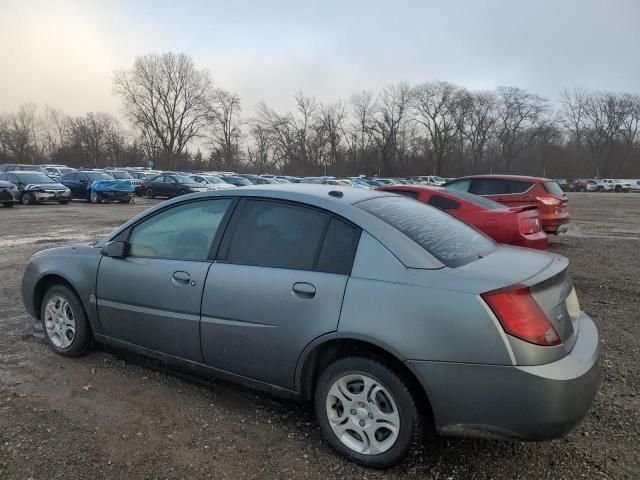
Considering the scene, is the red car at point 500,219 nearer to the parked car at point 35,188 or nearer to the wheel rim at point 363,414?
the wheel rim at point 363,414

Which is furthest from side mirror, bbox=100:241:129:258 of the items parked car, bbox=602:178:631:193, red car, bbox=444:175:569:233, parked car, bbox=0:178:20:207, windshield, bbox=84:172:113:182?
parked car, bbox=602:178:631:193

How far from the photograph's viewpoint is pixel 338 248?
281 centimetres

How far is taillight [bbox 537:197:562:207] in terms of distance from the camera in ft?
33.1

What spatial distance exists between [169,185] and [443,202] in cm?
2331

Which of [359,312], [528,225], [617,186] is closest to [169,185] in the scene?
[528,225]

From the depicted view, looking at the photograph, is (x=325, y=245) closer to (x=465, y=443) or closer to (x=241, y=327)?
(x=241, y=327)

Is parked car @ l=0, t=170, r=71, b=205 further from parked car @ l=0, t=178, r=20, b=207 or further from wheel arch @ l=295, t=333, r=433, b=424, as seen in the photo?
wheel arch @ l=295, t=333, r=433, b=424

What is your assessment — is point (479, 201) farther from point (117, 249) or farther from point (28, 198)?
point (28, 198)

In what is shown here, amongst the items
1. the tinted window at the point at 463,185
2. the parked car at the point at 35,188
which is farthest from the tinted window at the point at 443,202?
the parked car at the point at 35,188

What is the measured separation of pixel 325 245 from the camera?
287 cm

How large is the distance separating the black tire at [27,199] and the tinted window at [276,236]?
75.0ft

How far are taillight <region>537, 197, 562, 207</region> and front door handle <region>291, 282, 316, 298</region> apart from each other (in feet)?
28.8

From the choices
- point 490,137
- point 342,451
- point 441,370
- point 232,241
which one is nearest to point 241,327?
point 232,241

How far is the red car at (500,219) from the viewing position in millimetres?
6941
